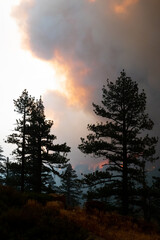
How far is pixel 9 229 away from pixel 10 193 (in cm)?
367

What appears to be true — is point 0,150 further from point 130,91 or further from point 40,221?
point 40,221

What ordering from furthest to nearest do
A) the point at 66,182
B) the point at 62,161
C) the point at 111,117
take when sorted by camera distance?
the point at 66,182, the point at 62,161, the point at 111,117

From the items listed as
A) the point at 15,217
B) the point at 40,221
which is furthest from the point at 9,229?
the point at 40,221

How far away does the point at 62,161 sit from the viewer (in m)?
17.5

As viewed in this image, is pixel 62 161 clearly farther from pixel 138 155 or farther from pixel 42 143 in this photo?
pixel 138 155

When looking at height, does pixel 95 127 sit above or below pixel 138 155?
above

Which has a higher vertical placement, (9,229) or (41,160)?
(41,160)

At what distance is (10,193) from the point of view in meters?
7.47

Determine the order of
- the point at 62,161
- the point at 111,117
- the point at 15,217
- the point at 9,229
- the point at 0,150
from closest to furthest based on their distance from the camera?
the point at 9,229, the point at 15,217, the point at 111,117, the point at 62,161, the point at 0,150

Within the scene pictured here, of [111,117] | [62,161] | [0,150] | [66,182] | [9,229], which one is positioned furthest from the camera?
[66,182]

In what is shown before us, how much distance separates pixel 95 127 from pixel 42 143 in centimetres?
721

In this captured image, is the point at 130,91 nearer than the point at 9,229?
No

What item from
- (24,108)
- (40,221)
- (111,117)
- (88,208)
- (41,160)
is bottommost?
(88,208)

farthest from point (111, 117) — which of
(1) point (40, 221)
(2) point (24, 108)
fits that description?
(1) point (40, 221)
